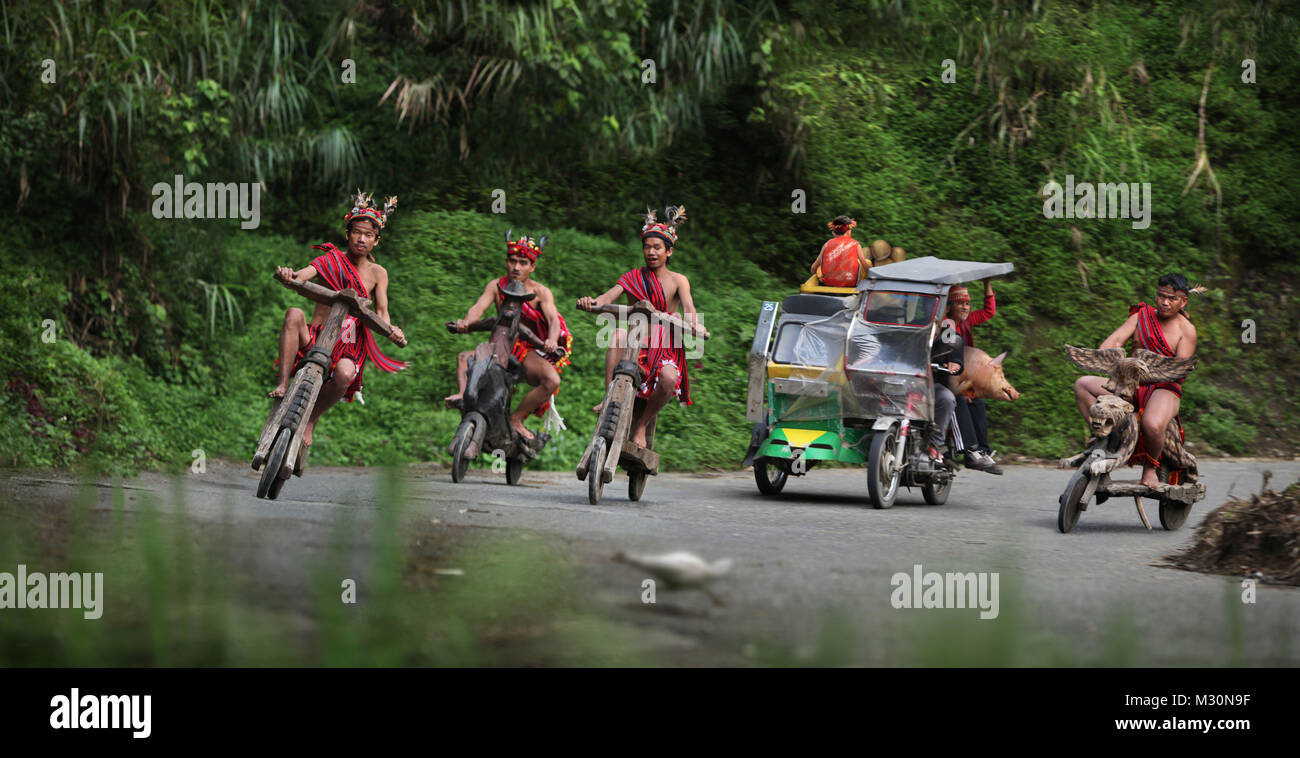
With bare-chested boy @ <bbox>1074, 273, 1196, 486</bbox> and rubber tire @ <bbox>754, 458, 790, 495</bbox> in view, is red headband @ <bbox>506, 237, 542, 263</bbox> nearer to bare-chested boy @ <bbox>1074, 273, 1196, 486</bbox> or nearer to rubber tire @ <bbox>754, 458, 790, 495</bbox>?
rubber tire @ <bbox>754, 458, 790, 495</bbox>

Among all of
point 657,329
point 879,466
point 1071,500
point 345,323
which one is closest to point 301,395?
point 345,323

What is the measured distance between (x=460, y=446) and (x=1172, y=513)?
518 cm

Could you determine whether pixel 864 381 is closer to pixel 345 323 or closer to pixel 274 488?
pixel 345 323

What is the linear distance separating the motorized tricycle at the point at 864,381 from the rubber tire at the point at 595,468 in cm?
184

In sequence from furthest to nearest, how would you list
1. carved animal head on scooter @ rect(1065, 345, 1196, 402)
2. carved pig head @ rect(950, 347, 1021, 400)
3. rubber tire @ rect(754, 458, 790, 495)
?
carved pig head @ rect(950, 347, 1021, 400)
rubber tire @ rect(754, 458, 790, 495)
carved animal head on scooter @ rect(1065, 345, 1196, 402)

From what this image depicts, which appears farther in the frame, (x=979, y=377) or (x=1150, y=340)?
(x=979, y=377)

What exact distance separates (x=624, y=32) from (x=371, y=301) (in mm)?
9183

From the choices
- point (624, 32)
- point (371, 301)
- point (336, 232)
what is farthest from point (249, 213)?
point (371, 301)

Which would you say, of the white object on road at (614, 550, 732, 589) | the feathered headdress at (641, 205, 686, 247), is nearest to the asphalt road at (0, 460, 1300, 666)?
the white object on road at (614, 550, 732, 589)

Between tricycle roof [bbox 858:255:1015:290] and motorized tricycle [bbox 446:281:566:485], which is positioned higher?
tricycle roof [bbox 858:255:1015:290]

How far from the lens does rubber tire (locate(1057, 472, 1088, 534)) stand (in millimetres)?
9555

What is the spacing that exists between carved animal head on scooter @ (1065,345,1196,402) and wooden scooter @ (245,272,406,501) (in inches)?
178

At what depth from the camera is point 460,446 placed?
11516 millimetres

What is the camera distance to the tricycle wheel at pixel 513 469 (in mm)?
Answer: 11984
